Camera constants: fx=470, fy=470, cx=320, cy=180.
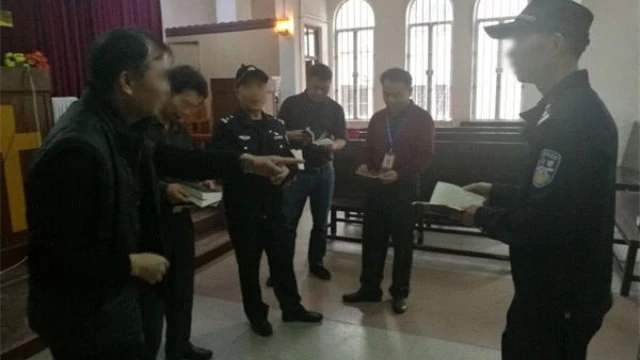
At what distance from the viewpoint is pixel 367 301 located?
2973mm

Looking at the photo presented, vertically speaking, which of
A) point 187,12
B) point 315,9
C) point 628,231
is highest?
point 315,9

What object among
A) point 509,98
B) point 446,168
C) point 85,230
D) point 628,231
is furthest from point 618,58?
point 85,230

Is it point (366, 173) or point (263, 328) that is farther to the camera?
point (366, 173)

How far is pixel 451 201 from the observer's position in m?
1.59

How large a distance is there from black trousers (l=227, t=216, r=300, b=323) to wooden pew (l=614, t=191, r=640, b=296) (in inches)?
83.3

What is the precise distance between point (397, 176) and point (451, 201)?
3.83 feet

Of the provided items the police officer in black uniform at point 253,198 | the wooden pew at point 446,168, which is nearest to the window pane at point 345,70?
the wooden pew at point 446,168

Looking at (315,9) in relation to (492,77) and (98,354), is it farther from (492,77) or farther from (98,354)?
(98,354)

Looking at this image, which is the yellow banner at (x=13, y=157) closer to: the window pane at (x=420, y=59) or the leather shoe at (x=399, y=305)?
the leather shoe at (x=399, y=305)

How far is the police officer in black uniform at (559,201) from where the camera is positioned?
1.14 m

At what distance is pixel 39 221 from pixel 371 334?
1959mm

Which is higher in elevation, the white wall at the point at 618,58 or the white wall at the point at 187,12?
the white wall at the point at 187,12

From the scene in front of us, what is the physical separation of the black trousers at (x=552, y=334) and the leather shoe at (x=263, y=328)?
61.0 inches

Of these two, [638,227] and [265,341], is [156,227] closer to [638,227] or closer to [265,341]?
[265,341]
